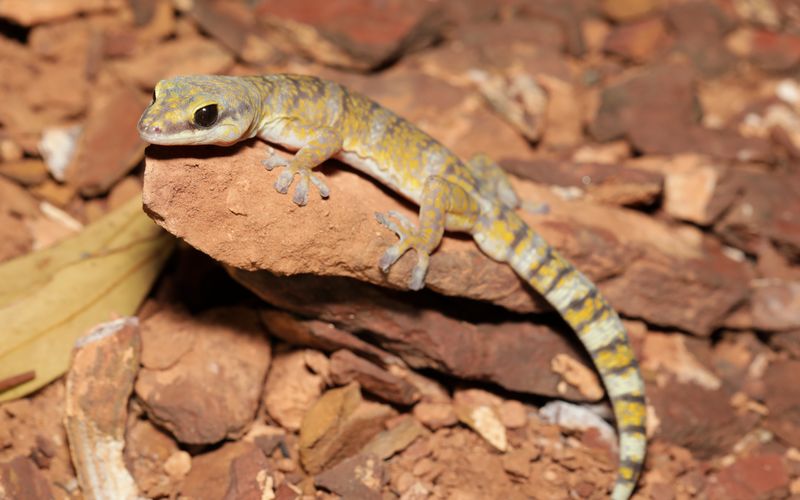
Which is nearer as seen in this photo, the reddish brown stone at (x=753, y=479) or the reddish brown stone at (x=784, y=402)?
the reddish brown stone at (x=753, y=479)

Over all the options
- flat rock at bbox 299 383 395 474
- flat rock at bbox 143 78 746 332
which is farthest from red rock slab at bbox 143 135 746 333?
flat rock at bbox 299 383 395 474

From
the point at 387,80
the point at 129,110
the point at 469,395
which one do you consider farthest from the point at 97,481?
the point at 387,80

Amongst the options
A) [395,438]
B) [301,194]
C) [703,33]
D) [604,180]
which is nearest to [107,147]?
[301,194]

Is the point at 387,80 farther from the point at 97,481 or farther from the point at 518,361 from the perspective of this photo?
the point at 97,481

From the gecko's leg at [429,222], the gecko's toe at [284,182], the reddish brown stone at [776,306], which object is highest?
the gecko's toe at [284,182]

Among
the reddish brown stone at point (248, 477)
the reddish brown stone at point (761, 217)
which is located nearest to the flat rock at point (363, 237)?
the reddish brown stone at point (761, 217)

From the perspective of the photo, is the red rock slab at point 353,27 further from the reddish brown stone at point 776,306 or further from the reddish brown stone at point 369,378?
the reddish brown stone at point 776,306
